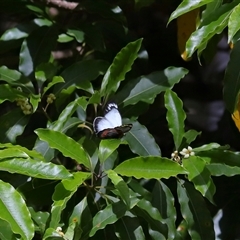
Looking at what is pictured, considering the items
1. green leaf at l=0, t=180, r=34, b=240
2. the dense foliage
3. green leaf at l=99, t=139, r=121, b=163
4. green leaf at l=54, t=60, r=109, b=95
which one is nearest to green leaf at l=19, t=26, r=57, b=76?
the dense foliage

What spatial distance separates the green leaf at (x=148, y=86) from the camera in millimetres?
1114

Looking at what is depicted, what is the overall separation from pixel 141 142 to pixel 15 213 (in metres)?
0.35

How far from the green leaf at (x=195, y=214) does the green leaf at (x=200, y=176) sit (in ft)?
0.33

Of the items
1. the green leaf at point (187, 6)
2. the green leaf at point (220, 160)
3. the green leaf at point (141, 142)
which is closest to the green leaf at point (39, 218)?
the green leaf at point (141, 142)

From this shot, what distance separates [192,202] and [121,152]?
0.23 meters

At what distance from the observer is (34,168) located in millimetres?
839

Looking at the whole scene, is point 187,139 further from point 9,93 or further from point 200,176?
point 9,93

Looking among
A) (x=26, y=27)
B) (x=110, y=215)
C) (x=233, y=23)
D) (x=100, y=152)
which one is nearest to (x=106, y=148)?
(x=100, y=152)

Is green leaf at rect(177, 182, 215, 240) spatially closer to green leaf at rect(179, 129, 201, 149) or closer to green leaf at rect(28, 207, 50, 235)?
green leaf at rect(179, 129, 201, 149)

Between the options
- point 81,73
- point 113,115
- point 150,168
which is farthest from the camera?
point 81,73

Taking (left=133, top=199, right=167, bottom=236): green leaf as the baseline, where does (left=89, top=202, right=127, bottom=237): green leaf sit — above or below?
above

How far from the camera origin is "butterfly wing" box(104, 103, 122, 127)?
1036 millimetres

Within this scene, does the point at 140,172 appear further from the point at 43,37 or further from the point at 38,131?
the point at 43,37

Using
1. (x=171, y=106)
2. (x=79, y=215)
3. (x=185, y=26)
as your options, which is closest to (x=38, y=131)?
(x=79, y=215)
